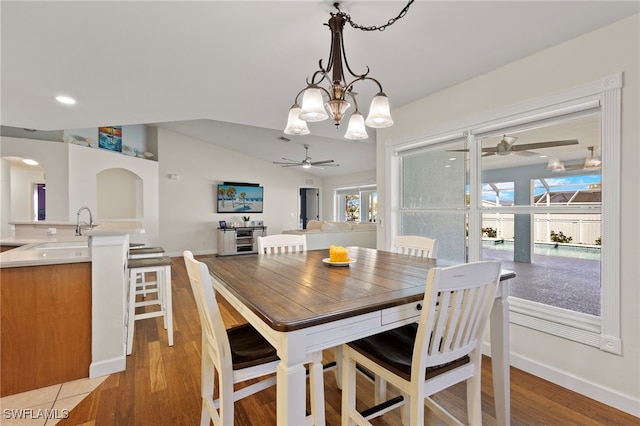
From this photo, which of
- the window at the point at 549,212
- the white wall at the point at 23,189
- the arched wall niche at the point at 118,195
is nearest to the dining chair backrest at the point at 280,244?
the window at the point at 549,212

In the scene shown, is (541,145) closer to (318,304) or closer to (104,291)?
(318,304)

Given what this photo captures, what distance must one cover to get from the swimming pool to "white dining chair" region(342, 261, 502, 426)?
1233 mm

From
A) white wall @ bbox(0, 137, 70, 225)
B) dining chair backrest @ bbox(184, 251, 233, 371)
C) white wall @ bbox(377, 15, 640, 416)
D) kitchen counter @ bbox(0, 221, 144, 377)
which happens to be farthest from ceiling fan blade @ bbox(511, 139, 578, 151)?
white wall @ bbox(0, 137, 70, 225)

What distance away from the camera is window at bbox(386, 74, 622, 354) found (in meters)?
1.77

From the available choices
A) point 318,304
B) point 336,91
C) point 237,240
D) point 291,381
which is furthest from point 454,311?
point 237,240

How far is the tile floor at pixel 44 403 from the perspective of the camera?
1.64m

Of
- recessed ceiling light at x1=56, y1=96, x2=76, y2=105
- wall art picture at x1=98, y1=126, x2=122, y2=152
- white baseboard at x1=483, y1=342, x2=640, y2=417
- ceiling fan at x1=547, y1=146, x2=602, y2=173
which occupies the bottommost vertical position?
white baseboard at x1=483, y1=342, x2=640, y2=417

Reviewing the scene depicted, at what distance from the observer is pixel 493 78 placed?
2.30 meters

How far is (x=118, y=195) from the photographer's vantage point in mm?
6684

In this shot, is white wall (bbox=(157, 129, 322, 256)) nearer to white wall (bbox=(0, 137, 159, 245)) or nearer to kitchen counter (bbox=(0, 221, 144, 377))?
white wall (bbox=(0, 137, 159, 245))

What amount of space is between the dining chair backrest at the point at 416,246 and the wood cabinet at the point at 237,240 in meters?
5.68

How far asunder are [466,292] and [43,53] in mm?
2957

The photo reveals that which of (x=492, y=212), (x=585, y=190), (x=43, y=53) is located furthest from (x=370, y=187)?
(x=43, y=53)

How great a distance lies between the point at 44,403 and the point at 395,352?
2.14 m
